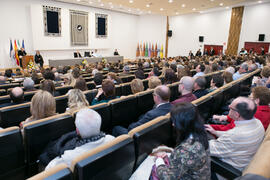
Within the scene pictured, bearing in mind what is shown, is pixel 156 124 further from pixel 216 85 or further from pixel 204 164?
pixel 216 85

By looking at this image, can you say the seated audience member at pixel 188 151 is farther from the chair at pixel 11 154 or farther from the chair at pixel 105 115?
the chair at pixel 11 154

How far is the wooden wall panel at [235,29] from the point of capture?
13633mm

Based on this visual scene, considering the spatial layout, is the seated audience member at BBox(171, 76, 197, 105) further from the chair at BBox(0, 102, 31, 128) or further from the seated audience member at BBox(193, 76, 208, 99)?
the chair at BBox(0, 102, 31, 128)

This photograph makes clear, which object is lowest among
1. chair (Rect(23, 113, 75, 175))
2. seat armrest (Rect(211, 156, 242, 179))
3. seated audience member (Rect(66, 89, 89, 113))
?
seat armrest (Rect(211, 156, 242, 179))

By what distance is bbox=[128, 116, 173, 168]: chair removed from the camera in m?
1.44

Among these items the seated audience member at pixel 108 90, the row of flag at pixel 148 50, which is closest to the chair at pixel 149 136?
the seated audience member at pixel 108 90

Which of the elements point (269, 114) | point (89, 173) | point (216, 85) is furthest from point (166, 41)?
point (89, 173)

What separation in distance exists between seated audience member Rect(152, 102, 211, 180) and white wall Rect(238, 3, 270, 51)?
15034 mm

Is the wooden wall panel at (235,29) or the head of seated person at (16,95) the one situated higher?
the wooden wall panel at (235,29)

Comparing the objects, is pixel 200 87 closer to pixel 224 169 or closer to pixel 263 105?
pixel 263 105

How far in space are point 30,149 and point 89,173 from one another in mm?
1117

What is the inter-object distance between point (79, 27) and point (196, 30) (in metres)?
10.6

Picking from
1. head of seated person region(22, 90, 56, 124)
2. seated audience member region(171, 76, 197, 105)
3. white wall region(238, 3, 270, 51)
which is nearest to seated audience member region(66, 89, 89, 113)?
head of seated person region(22, 90, 56, 124)

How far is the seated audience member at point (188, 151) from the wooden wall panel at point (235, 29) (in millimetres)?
15276
